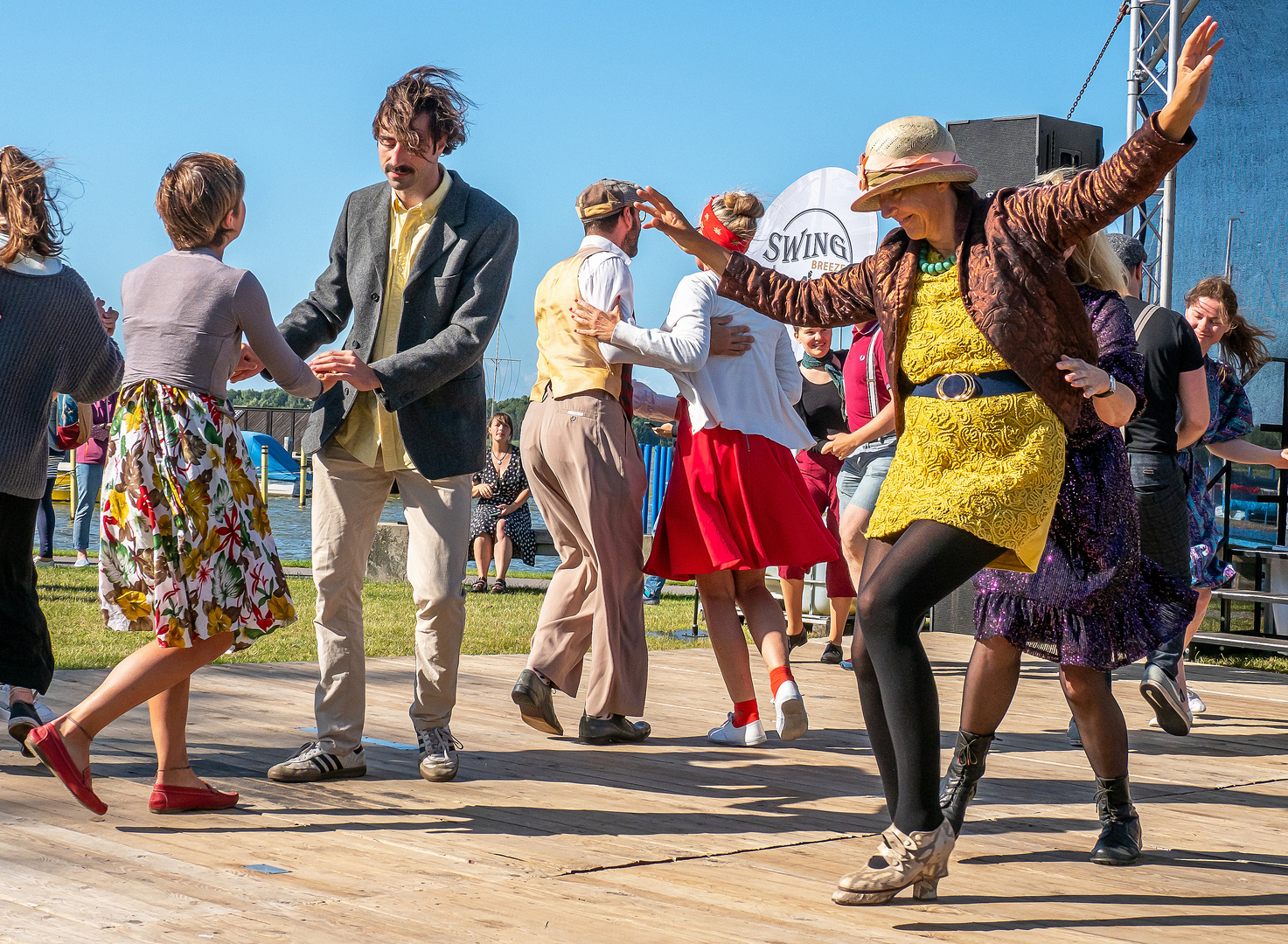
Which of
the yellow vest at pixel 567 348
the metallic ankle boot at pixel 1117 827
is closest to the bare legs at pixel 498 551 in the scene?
the yellow vest at pixel 567 348

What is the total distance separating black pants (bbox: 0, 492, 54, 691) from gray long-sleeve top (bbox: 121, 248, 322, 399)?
0.92 m

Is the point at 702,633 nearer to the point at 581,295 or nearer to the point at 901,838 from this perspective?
the point at 581,295

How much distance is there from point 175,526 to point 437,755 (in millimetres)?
1142

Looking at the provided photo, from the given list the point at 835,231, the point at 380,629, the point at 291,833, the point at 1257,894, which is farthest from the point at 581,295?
the point at 835,231

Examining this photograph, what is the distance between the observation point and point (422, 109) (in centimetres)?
427

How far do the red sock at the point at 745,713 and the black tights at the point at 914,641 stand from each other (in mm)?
2021

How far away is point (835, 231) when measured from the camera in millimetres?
9648

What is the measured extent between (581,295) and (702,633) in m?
4.87

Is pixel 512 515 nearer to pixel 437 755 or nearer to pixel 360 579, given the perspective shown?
pixel 360 579

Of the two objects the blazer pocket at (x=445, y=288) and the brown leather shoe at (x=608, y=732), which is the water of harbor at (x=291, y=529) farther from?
the blazer pocket at (x=445, y=288)

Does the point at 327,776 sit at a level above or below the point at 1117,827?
below

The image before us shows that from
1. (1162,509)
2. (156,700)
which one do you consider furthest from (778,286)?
(1162,509)

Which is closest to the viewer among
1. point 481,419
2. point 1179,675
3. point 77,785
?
point 77,785

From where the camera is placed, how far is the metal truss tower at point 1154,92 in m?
8.54
